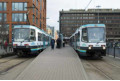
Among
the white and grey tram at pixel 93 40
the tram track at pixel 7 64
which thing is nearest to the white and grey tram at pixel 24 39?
the tram track at pixel 7 64

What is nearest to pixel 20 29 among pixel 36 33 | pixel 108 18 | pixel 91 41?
pixel 36 33

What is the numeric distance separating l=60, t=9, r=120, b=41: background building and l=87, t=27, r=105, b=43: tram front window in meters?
88.4

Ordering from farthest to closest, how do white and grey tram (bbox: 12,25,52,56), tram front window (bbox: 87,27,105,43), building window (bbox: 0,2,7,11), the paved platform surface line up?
1. building window (bbox: 0,2,7,11)
2. white and grey tram (bbox: 12,25,52,56)
3. tram front window (bbox: 87,27,105,43)
4. the paved platform surface

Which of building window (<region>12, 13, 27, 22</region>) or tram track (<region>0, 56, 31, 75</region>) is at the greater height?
building window (<region>12, 13, 27, 22</region>)

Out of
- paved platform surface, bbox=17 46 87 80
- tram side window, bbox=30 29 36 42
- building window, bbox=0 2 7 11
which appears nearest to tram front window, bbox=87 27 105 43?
paved platform surface, bbox=17 46 87 80

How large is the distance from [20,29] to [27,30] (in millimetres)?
798

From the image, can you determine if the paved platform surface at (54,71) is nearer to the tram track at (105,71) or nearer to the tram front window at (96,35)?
the tram track at (105,71)

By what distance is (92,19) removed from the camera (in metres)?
103

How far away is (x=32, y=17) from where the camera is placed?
146 ft

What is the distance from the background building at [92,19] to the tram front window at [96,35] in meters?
88.4

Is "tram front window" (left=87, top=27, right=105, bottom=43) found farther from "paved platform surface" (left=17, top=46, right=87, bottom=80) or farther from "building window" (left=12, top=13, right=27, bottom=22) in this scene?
"building window" (left=12, top=13, right=27, bottom=22)

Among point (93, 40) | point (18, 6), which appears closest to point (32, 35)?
point (93, 40)

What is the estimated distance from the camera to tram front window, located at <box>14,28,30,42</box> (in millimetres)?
14635

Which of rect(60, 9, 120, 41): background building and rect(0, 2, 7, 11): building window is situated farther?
rect(60, 9, 120, 41): background building
